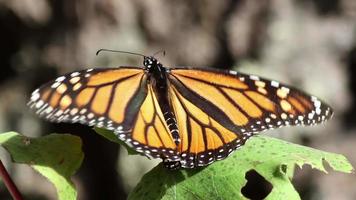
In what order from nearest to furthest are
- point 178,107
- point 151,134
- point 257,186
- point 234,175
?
point 234,175, point 151,134, point 178,107, point 257,186

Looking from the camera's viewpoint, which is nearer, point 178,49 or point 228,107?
point 228,107

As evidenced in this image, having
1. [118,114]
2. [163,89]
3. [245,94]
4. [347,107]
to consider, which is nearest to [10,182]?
[118,114]

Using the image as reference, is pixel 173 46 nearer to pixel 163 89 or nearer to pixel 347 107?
pixel 347 107

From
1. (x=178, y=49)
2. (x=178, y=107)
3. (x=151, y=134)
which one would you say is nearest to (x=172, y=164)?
(x=151, y=134)

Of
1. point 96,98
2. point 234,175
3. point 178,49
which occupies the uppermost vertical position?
point 96,98

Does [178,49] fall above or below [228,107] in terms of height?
below

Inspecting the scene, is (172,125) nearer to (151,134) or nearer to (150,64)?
(151,134)
